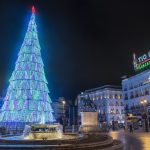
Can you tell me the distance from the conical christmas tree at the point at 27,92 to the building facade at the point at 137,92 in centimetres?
3956

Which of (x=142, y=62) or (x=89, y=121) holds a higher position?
(x=142, y=62)

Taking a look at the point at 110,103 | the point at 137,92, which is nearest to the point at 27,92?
the point at 137,92

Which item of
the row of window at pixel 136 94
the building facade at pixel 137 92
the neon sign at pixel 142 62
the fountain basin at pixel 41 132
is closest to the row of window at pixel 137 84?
the building facade at pixel 137 92

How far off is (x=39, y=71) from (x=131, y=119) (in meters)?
30.7

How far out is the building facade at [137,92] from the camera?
91.1m

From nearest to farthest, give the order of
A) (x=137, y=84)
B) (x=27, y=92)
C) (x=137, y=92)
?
(x=27, y=92) → (x=137, y=92) → (x=137, y=84)

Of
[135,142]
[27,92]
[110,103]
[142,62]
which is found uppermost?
[142,62]

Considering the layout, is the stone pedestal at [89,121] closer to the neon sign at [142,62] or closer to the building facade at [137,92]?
the building facade at [137,92]

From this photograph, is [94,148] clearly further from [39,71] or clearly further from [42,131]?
[39,71]

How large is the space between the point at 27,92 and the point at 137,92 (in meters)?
50.2

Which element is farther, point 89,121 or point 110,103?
point 110,103

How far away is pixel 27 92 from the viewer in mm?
58656

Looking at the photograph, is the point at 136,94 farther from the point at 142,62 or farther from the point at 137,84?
the point at 142,62

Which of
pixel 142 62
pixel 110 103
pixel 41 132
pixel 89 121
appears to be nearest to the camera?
pixel 41 132
